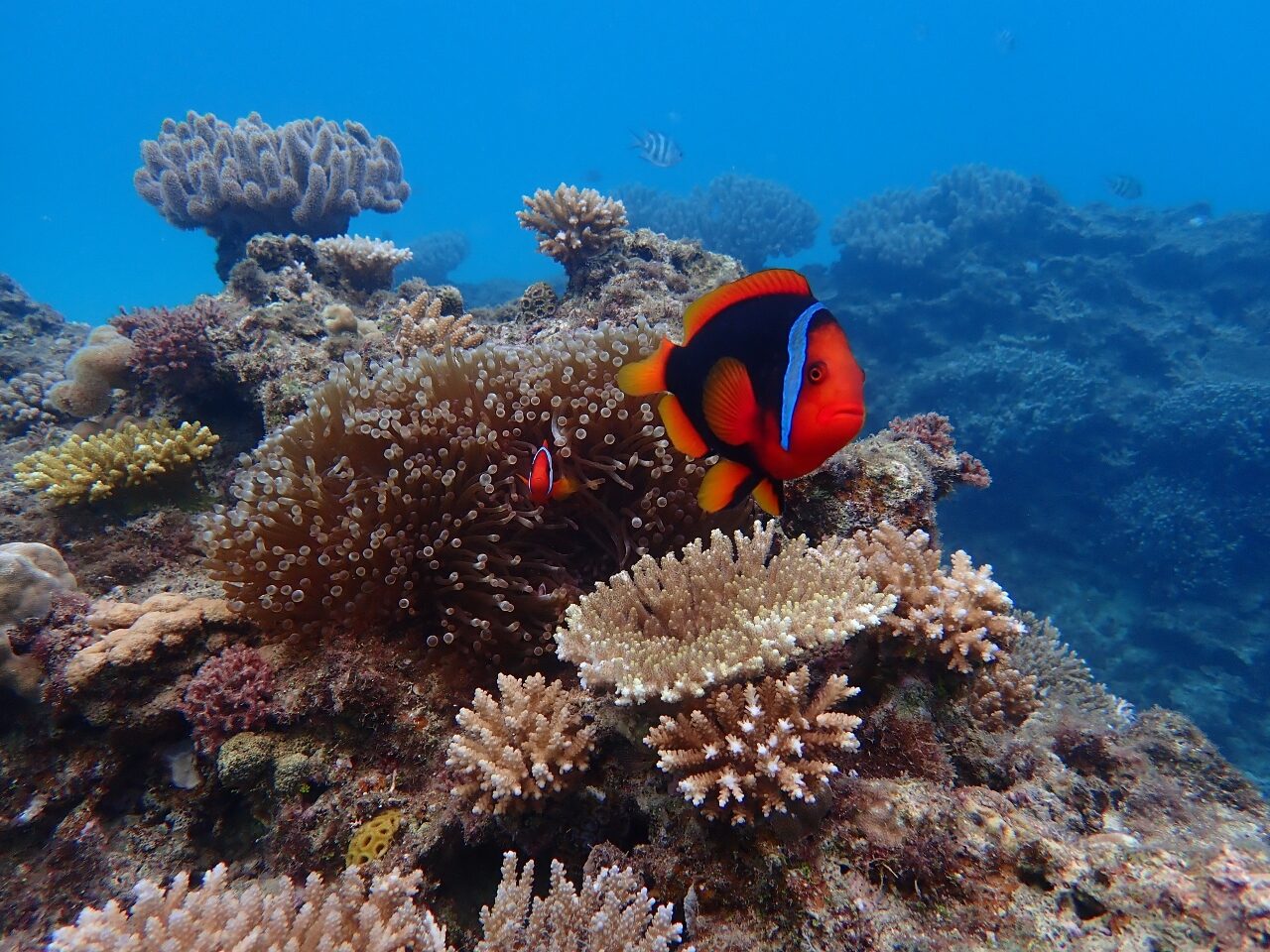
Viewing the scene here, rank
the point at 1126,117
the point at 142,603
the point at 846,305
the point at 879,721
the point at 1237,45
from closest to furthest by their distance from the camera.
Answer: the point at 879,721, the point at 142,603, the point at 846,305, the point at 1126,117, the point at 1237,45

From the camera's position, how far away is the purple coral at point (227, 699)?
2781 millimetres

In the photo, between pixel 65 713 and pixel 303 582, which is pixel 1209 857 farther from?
pixel 65 713

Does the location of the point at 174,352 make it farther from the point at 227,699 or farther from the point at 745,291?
the point at 745,291

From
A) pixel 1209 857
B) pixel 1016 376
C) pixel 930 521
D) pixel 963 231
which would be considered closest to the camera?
pixel 1209 857

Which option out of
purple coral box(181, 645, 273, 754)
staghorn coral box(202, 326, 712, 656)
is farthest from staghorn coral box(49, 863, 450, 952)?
staghorn coral box(202, 326, 712, 656)

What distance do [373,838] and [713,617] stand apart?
1645 mm

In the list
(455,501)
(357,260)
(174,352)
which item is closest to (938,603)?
(455,501)

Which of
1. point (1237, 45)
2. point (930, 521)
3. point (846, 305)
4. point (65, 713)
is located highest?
point (1237, 45)

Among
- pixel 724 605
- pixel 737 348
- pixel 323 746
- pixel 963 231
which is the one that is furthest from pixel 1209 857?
pixel 963 231

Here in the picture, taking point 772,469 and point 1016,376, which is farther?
point 1016,376

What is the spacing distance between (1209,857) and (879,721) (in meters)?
0.98

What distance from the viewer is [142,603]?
3287 millimetres

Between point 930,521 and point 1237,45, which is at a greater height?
point 1237,45

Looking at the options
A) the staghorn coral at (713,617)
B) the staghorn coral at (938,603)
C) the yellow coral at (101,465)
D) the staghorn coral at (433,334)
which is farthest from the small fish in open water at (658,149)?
the staghorn coral at (713,617)
